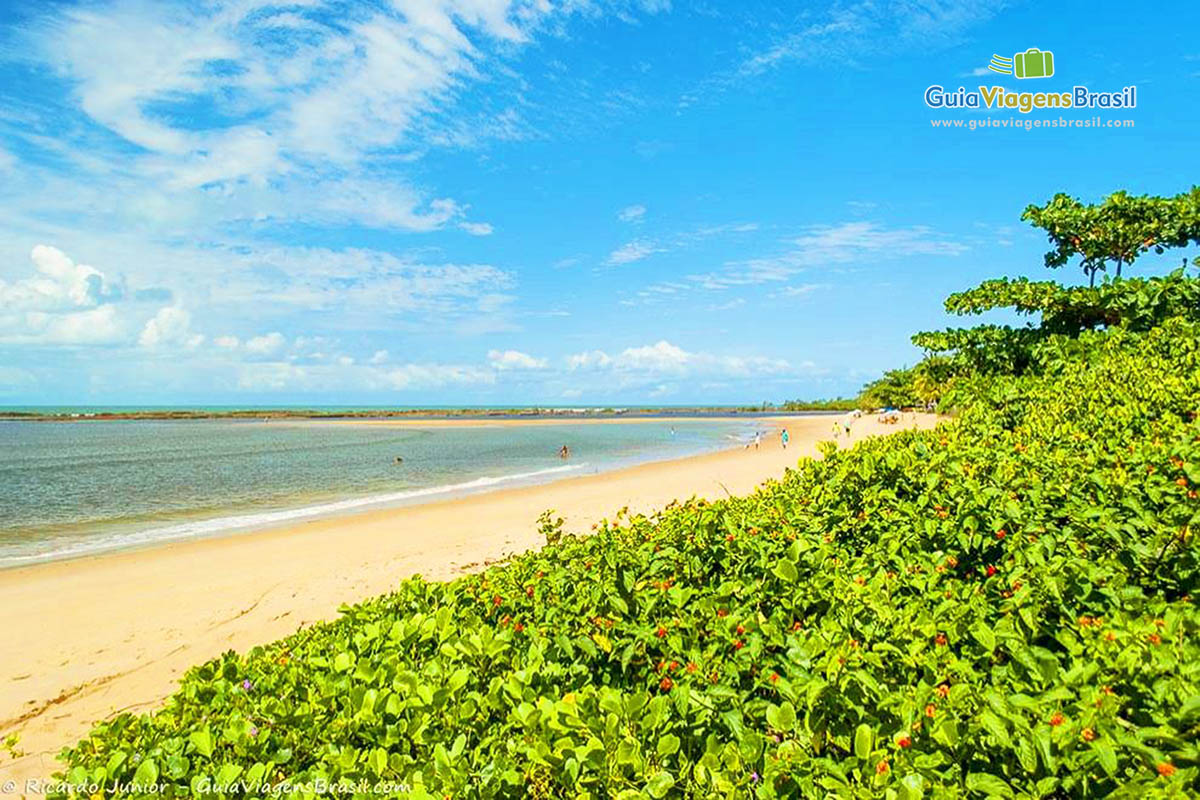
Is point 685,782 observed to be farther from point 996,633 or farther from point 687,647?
point 996,633

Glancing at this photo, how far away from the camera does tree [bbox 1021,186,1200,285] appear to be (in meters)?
9.88

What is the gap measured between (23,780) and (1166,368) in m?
12.4

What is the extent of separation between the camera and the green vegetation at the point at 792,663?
175cm

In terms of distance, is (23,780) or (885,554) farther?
(23,780)

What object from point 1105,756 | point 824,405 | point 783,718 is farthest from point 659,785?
point 824,405

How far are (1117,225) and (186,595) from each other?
58.3ft

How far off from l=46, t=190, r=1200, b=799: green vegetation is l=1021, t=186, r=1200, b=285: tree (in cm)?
727

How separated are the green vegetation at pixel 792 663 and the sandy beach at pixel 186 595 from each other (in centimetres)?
605

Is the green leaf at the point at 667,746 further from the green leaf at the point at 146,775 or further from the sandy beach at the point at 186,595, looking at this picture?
the sandy beach at the point at 186,595

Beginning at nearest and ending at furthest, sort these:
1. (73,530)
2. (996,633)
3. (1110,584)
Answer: (996,633) → (1110,584) → (73,530)

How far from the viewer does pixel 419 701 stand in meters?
2.36

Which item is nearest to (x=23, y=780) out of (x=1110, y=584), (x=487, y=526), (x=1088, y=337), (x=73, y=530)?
(x=1110, y=584)

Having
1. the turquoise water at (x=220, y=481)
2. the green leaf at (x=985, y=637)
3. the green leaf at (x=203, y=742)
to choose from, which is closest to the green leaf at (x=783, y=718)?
the green leaf at (x=985, y=637)

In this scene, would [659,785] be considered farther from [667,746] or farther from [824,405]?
[824,405]
